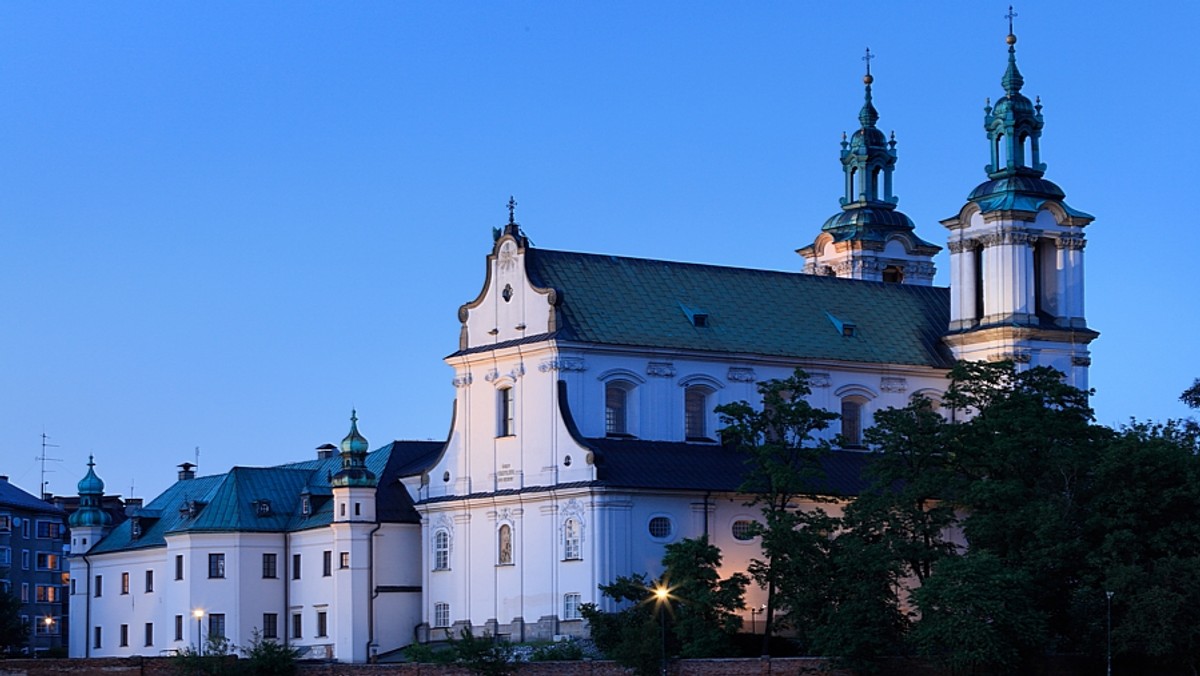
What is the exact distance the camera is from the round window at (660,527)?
283 ft

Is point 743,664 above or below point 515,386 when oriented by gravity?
below

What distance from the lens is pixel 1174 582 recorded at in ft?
241

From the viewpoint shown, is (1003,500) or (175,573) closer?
(1003,500)

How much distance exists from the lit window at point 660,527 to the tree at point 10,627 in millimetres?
34383

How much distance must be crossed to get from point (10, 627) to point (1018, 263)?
46.0 metres

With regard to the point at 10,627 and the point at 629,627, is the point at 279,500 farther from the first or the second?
the point at 629,627

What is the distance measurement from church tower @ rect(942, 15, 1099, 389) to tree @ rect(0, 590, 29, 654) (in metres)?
42.2

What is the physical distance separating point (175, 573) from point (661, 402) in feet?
73.7

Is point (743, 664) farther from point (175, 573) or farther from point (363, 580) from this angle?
point (175, 573)

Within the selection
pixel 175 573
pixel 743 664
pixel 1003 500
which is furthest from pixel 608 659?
pixel 175 573

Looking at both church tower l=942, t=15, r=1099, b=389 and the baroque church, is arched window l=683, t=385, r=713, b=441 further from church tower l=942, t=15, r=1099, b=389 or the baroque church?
church tower l=942, t=15, r=1099, b=389

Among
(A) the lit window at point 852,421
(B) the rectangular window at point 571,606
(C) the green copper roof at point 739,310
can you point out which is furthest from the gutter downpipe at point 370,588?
(A) the lit window at point 852,421

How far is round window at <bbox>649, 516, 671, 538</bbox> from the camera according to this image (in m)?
86.1

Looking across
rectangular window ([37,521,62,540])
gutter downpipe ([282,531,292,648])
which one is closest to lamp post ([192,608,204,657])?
gutter downpipe ([282,531,292,648])
